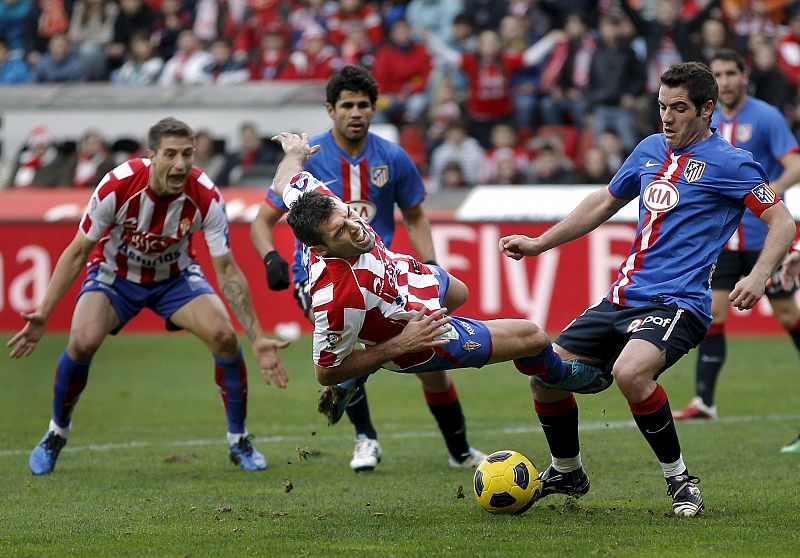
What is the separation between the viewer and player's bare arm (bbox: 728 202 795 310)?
6.09m

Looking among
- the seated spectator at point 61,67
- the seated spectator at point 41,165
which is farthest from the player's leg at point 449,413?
the seated spectator at point 61,67

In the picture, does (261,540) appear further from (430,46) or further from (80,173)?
(430,46)

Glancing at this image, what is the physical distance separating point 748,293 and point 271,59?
15.9 m

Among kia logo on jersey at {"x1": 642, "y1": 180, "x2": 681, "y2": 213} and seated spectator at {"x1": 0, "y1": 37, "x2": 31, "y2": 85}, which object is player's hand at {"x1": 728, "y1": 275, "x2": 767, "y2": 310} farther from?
seated spectator at {"x1": 0, "y1": 37, "x2": 31, "y2": 85}

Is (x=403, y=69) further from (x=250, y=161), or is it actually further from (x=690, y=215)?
(x=690, y=215)

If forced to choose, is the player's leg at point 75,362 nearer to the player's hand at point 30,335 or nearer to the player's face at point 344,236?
the player's hand at point 30,335

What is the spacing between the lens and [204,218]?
8.46 m

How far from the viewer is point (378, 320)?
246 inches

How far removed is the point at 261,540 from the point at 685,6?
50.2 ft

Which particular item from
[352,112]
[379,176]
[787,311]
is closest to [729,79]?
[787,311]

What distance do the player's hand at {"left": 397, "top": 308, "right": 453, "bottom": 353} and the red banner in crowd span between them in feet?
27.7

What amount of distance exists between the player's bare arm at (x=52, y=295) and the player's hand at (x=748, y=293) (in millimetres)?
4011

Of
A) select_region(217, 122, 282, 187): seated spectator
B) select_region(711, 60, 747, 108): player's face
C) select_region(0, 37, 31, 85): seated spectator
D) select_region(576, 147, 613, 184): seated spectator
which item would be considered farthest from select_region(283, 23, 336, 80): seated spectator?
select_region(711, 60, 747, 108): player's face

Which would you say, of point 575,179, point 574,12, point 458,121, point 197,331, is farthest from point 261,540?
point 574,12
